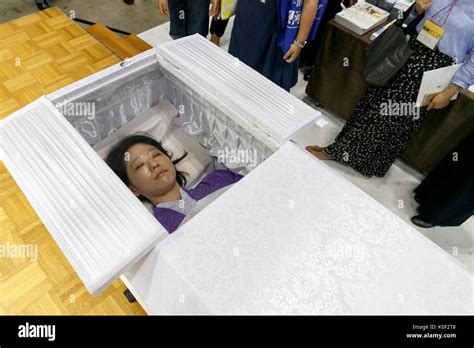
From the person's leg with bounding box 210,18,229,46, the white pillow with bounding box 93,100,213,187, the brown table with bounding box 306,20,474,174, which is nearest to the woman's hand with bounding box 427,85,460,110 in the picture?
the brown table with bounding box 306,20,474,174

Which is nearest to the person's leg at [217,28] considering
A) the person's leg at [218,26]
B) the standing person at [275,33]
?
the person's leg at [218,26]

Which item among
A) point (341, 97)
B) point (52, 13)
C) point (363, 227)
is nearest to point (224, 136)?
point (363, 227)

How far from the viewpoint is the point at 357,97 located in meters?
2.36

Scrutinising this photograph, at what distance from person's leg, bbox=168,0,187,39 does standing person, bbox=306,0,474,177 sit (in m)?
1.33

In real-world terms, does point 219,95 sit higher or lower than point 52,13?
higher

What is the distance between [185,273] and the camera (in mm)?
779

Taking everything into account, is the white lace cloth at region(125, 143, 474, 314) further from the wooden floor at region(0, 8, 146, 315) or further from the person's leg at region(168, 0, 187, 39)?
the person's leg at region(168, 0, 187, 39)

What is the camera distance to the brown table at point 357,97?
1.91m

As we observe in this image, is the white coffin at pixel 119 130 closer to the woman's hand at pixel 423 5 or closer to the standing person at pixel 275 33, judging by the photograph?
the standing person at pixel 275 33

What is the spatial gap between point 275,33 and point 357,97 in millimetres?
860

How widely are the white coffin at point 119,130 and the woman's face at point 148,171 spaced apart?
0.22 metres

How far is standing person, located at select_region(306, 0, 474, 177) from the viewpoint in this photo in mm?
1441
